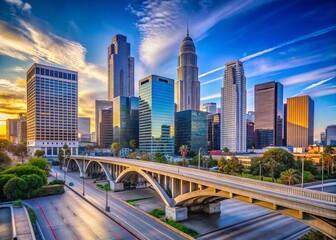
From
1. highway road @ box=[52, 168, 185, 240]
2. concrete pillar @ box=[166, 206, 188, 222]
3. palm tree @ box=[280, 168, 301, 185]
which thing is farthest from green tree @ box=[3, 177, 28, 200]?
palm tree @ box=[280, 168, 301, 185]

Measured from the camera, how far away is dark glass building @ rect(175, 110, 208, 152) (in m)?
162

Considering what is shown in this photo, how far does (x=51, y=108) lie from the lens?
159 m

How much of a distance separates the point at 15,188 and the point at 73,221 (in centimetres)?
1980

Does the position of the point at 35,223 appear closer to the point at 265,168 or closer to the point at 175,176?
the point at 175,176

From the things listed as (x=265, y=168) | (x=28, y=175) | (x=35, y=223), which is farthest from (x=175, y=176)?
(x=265, y=168)

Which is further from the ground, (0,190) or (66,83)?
(66,83)

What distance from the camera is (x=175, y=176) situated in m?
35.2

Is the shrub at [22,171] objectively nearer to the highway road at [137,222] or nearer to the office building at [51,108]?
the highway road at [137,222]

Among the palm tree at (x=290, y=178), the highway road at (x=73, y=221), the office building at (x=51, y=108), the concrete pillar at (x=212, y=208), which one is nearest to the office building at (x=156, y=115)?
the office building at (x=51, y=108)

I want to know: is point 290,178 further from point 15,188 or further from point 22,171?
point 22,171

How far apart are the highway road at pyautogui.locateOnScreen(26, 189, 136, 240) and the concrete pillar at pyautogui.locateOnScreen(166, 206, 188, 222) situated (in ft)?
28.3

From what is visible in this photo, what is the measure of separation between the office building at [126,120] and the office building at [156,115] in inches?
1513

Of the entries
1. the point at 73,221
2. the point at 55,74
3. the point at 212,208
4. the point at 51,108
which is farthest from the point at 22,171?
the point at 55,74

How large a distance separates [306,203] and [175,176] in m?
20.5
